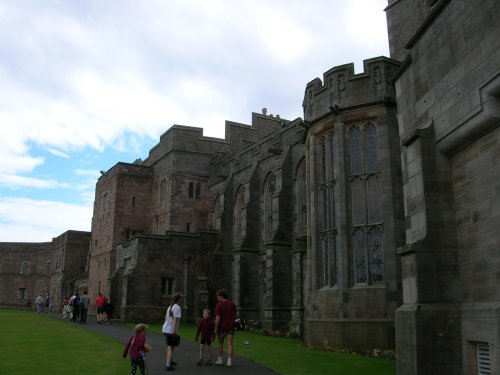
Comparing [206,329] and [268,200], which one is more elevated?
[268,200]

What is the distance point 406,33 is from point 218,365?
1445 centimetres

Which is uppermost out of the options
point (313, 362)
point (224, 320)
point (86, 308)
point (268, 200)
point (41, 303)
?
point (268, 200)

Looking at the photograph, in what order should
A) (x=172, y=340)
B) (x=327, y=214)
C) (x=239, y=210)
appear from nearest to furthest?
(x=172, y=340)
(x=327, y=214)
(x=239, y=210)

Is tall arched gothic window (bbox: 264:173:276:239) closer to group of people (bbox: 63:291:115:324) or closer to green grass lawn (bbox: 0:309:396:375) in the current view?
group of people (bbox: 63:291:115:324)

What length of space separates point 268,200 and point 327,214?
12.2m

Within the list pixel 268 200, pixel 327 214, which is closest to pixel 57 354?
pixel 327 214

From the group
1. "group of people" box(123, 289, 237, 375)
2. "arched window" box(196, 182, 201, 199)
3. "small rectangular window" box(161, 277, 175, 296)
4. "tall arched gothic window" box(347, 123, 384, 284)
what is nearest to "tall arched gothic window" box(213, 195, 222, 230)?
"arched window" box(196, 182, 201, 199)

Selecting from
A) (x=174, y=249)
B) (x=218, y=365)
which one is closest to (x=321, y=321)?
(x=218, y=365)

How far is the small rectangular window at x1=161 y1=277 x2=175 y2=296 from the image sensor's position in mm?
32094

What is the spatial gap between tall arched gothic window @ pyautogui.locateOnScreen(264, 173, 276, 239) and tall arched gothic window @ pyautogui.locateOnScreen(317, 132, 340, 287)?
430 inches

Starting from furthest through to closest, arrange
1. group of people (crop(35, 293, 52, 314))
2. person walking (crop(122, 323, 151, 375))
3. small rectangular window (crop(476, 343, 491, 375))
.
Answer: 1. group of people (crop(35, 293, 52, 314))
2. person walking (crop(122, 323, 151, 375))
3. small rectangular window (crop(476, 343, 491, 375))

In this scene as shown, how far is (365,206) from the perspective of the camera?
17.8 m

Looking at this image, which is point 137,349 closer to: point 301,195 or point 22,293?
point 301,195

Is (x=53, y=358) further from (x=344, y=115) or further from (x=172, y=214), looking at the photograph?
(x=172, y=214)
